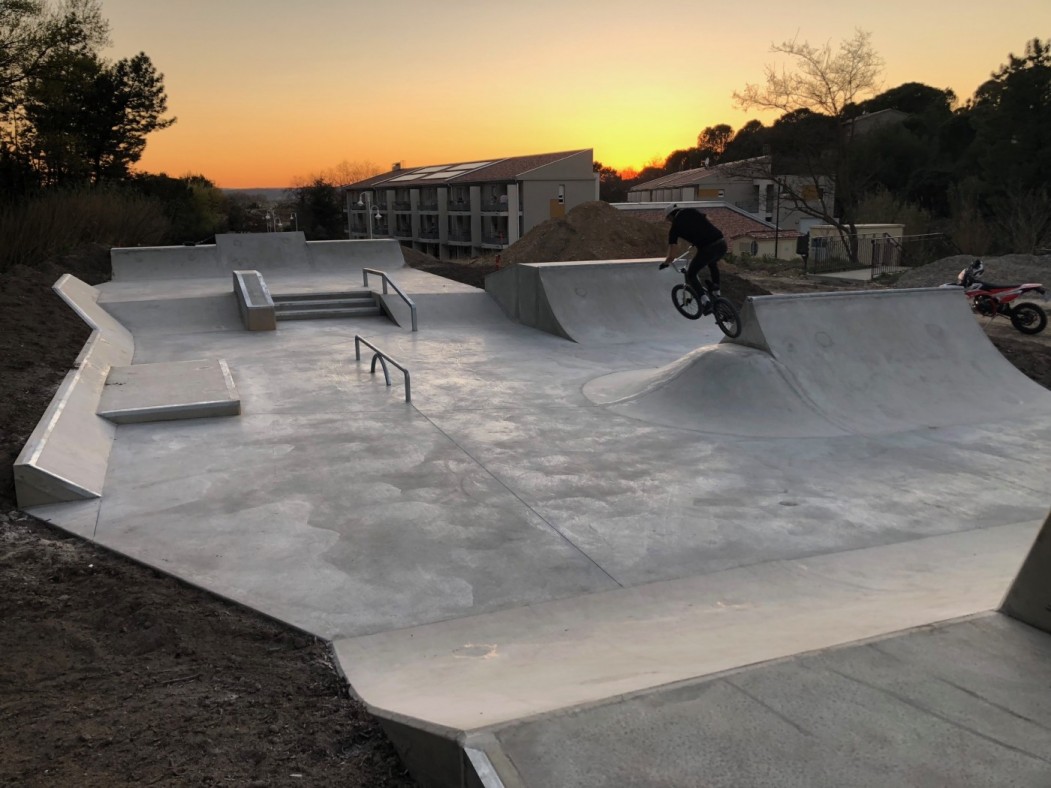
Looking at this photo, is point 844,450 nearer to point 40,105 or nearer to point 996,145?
point 40,105

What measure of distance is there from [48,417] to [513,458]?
4040mm

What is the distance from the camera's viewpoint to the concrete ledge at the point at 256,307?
1398 cm

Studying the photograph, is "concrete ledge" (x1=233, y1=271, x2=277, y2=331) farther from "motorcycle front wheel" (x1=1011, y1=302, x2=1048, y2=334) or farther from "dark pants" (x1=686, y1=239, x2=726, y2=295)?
"motorcycle front wheel" (x1=1011, y1=302, x2=1048, y2=334)

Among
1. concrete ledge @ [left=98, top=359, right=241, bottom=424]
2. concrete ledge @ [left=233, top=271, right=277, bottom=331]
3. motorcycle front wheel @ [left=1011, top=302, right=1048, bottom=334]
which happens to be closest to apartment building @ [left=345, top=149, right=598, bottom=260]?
concrete ledge @ [left=233, top=271, right=277, bottom=331]

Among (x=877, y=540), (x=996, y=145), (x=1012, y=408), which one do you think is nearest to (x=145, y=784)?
(x=877, y=540)

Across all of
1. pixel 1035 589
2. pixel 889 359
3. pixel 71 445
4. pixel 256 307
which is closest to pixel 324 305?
pixel 256 307

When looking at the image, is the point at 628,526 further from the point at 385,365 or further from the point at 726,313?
the point at 385,365

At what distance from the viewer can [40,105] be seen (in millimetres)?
31297

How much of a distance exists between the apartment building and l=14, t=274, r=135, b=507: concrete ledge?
49716mm

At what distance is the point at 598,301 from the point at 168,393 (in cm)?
774

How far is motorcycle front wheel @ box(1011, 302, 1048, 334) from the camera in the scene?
1335 cm

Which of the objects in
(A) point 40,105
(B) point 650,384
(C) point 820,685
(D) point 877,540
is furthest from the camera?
(A) point 40,105

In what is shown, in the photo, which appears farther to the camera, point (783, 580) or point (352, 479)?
point (352, 479)

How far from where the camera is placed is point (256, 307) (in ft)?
45.8
